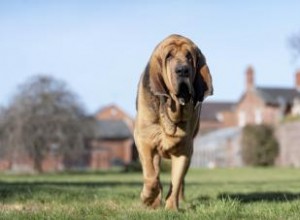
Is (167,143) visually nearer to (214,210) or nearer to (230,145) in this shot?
(214,210)

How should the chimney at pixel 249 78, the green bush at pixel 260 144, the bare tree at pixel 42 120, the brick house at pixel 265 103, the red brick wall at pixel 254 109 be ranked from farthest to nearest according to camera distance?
1. the chimney at pixel 249 78
2. the red brick wall at pixel 254 109
3. the brick house at pixel 265 103
4. the green bush at pixel 260 144
5. the bare tree at pixel 42 120

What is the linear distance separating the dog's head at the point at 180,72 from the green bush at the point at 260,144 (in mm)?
54787

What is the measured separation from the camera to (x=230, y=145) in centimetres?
7400

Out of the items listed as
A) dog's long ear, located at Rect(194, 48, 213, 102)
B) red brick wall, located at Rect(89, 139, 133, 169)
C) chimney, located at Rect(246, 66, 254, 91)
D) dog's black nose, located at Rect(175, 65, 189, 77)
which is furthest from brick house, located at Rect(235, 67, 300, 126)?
dog's black nose, located at Rect(175, 65, 189, 77)

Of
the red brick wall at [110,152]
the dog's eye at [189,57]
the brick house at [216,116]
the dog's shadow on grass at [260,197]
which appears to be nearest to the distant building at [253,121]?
the red brick wall at [110,152]

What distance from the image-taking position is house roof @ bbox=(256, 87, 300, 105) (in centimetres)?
8619

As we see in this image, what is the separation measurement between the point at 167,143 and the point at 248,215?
1.29 metres

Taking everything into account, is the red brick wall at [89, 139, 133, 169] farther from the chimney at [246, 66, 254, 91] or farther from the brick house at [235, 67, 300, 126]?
the chimney at [246, 66, 254, 91]

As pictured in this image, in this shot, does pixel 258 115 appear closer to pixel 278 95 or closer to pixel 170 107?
pixel 278 95

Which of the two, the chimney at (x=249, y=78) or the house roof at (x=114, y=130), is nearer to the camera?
the chimney at (x=249, y=78)

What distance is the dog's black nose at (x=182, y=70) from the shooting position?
23.6 feet

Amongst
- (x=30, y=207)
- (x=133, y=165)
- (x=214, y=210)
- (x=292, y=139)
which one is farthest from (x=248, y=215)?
(x=292, y=139)

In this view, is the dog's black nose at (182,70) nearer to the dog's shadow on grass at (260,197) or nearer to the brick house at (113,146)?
the dog's shadow on grass at (260,197)

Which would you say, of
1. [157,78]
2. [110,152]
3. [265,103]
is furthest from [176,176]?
[110,152]
